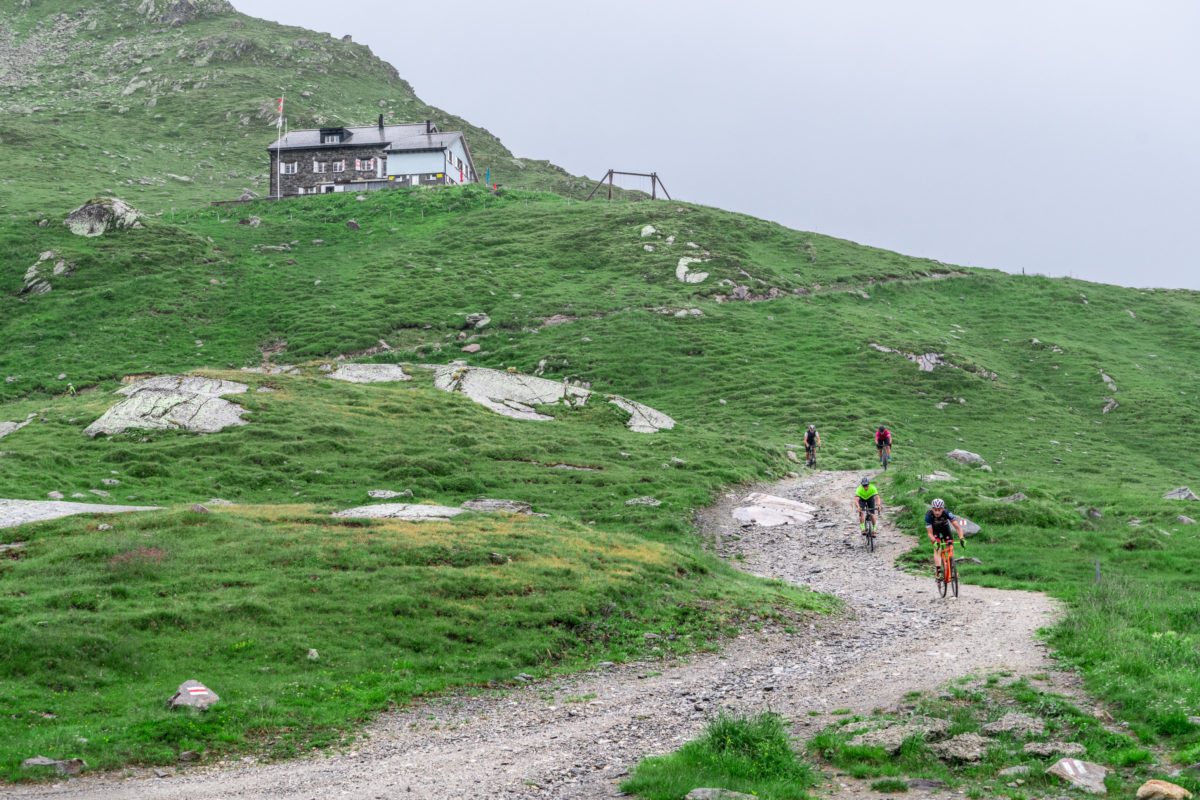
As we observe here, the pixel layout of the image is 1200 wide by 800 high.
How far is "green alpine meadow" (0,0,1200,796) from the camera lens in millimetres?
19719

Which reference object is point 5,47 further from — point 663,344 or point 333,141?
point 663,344

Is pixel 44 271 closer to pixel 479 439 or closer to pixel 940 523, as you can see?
pixel 479 439

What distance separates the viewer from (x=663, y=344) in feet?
253

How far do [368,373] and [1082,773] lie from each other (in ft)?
191

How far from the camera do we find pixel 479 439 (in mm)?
48938

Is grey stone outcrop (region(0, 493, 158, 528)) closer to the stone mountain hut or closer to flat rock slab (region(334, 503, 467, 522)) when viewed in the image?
flat rock slab (region(334, 503, 467, 522))

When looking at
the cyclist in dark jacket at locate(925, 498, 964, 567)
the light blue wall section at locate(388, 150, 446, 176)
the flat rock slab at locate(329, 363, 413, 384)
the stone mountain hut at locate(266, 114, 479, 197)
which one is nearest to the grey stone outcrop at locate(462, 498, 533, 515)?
the cyclist in dark jacket at locate(925, 498, 964, 567)

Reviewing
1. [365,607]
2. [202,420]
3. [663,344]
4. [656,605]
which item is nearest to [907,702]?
[656,605]

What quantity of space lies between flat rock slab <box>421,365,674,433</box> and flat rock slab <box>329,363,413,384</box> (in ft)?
11.2

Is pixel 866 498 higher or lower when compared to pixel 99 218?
lower

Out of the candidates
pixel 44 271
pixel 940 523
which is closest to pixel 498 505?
pixel 940 523

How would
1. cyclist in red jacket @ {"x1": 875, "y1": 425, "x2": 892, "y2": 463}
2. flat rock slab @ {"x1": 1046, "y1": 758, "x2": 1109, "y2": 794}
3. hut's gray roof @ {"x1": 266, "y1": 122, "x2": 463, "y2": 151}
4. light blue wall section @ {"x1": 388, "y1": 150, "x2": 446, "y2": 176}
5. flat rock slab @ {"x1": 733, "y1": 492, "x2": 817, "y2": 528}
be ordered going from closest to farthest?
1. flat rock slab @ {"x1": 1046, "y1": 758, "x2": 1109, "y2": 794}
2. flat rock slab @ {"x1": 733, "y1": 492, "x2": 817, "y2": 528}
3. cyclist in red jacket @ {"x1": 875, "y1": 425, "x2": 892, "y2": 463}
4. hut's gray roof @ {"x1": 266, "y1": 122, "x2": 463, "y2": 151}
5. light blue wall section @ {"x1": 388, "y1": 150, "x2": 446, "y2": 176}

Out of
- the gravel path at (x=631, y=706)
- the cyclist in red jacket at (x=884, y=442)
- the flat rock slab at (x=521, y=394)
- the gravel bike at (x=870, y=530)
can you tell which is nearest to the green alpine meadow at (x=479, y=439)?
the gravel path at (x=631, y=706)

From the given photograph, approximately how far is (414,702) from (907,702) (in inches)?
445
